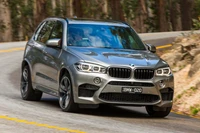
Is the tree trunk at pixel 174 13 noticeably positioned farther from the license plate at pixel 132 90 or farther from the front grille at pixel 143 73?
the license plate at pixel 132 90

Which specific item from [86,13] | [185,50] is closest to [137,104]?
[185,50]

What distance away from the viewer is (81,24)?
1308 centimetres

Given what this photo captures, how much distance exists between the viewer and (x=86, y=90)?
11594mm

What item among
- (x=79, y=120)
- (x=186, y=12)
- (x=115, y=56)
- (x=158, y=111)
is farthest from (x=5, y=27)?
(x=79, y=120)

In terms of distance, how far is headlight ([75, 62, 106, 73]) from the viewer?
11495mm

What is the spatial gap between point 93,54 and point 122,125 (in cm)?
182

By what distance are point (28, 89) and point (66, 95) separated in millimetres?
2165

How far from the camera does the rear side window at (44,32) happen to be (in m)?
13.8

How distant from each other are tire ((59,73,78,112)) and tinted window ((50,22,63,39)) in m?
1.24

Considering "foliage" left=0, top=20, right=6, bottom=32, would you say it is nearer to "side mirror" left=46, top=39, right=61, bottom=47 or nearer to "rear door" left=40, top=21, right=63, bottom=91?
"rear door" left=40, top=21, right=63, bottom=91

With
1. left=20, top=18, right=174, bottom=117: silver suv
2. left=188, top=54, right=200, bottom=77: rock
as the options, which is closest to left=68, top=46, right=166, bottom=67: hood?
left=20, top=18, right=174, bottom=117: silver suv

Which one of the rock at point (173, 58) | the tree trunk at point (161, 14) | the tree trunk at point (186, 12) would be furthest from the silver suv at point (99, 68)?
the tree trunk at point (161, 14)

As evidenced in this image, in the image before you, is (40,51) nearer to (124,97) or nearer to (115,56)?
(115,56)

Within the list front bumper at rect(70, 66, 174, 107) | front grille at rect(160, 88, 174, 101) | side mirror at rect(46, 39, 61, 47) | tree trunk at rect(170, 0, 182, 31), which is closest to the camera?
front bumper at rect(70, 66, 174, 107)
